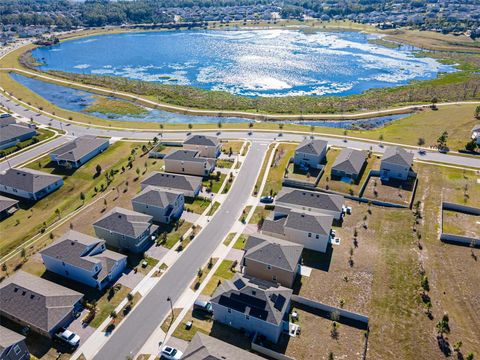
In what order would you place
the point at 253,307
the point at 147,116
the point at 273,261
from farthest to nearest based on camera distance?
the point at 147,116 < the point at 273,261 < the point at 253,307

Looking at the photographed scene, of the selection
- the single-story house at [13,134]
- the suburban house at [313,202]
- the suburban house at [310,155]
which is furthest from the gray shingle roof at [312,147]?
the single-story house at [13,134]

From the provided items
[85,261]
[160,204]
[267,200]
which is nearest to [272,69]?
[267,200]

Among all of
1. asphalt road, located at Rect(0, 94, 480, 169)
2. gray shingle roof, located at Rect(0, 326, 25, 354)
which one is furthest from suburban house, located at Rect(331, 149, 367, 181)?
gray shingle roof, located at Rect(0, 326, 25, 354)

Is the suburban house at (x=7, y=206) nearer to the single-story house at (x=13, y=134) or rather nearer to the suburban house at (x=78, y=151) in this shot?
the suburban house at (x=78, y=151)

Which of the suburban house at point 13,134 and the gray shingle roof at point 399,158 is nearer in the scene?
the gray shingle roof at point 399,158

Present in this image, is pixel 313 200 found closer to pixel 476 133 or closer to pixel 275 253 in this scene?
pixel 275 253

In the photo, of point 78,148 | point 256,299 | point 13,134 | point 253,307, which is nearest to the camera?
point 253,307
